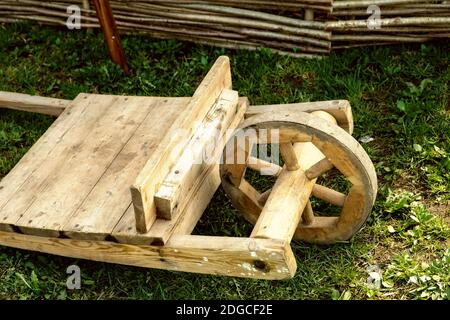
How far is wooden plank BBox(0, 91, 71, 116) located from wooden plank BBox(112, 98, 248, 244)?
1348 mm

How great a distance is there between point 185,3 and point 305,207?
2.20 m

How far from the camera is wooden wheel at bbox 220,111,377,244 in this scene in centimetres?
324

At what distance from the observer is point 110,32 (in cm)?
482

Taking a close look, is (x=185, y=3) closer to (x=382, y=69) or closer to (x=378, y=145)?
(x=382, y=69)

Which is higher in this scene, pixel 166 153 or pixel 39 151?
pixel 166 153

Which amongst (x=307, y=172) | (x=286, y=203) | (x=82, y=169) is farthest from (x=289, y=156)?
(x=82, y=169)

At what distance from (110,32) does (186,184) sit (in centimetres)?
180

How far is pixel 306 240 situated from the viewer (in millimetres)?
3742

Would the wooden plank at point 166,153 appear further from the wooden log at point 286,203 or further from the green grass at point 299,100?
the green grass at point 299,100

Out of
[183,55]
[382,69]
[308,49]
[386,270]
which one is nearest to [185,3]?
[183,55]
